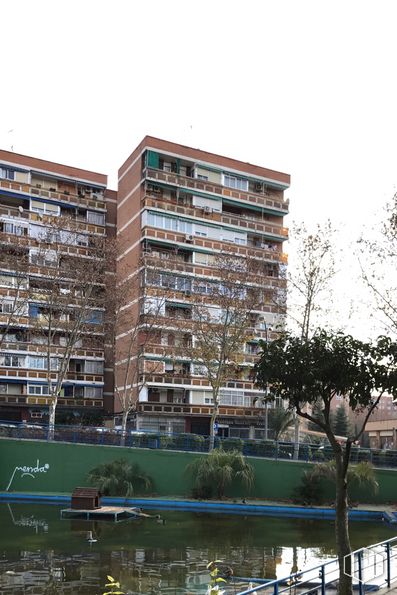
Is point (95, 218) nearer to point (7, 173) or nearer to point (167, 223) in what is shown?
point (7, 173)

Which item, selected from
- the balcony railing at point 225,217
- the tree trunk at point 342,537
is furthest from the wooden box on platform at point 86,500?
the balcony railing at point 225,217

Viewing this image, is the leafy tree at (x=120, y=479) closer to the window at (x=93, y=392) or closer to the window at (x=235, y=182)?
the window at (x=93, y=392)

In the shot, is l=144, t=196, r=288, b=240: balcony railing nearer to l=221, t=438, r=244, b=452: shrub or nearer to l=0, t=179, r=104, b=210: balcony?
l=0, t=179, r=104, b=210: balcony

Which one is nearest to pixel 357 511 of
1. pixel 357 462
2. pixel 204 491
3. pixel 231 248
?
pixel 357 462

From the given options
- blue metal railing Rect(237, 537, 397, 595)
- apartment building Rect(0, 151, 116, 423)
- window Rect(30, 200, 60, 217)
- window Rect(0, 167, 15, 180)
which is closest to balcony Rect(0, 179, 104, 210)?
apartment building Rect(0, 151, 116, 423)

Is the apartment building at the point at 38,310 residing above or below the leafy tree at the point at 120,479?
above

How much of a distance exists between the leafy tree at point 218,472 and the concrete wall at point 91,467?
0.86 m

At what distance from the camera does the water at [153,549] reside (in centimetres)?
1817

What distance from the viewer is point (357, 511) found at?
105 ft

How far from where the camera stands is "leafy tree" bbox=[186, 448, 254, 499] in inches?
1374

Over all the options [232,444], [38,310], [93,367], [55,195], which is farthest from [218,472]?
[55,195]

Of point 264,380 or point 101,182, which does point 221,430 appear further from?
point 264,380

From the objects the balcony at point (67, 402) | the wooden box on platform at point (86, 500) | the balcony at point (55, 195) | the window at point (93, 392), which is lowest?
the wooden box on platform at point (86, 500)

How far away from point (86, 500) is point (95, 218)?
136ft
